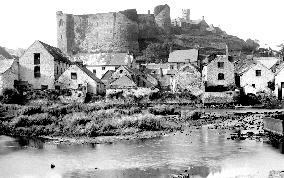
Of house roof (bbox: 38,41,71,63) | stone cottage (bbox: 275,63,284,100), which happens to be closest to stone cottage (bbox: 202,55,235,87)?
stone cottage (bbox: 275,63,284,100)

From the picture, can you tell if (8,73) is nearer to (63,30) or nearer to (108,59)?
(108,59)

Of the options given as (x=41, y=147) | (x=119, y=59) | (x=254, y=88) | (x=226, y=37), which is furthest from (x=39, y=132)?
(x=226, y=37)

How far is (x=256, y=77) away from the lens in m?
67.4

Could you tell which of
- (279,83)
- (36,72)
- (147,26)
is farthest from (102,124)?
(147,26)

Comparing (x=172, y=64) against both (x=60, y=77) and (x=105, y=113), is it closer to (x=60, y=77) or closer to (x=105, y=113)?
(x=60, y=77)

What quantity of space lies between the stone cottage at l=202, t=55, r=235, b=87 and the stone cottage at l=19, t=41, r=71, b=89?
75.0ft

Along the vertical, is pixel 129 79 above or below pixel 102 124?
above

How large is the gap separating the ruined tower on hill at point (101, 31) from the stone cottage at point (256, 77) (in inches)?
1686

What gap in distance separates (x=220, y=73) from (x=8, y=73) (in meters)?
30.7

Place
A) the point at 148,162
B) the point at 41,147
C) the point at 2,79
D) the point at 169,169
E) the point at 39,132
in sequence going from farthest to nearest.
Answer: the point at 2,79 → the point at 39,132 → the point at 41,147 → the point at 148,162 → the point at 169,169

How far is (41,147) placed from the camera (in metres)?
31.6

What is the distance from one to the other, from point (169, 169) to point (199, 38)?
9556cm

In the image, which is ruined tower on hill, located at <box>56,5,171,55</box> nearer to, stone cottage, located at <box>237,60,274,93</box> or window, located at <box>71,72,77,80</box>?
stone cottage, located at <box>237,60,274,93</box>

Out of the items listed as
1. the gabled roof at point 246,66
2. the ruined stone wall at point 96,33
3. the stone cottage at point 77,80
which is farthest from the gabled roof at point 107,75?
the ruined stone wall at point 96,33
